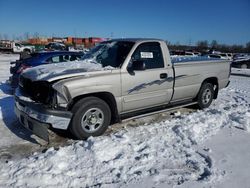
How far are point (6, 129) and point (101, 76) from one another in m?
2.28

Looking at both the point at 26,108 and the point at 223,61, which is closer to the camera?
the point at 26,108

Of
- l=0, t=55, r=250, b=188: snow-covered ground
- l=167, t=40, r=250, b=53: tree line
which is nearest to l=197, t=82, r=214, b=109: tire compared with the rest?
l=0, t=55, r=250, b=188: snow-covered ground

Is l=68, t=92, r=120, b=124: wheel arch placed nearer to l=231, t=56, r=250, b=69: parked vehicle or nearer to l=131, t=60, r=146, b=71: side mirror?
l=131, t=60, r=146, b=71: side mirror

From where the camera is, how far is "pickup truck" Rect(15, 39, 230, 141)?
14.8 ft

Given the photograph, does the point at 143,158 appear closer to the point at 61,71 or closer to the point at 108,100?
the point at 108,100

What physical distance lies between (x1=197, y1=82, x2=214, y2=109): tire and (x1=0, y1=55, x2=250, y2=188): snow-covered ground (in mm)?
1217

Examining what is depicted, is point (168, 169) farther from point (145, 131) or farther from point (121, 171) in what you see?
point (145, 131)

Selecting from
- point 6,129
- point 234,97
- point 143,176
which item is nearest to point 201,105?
point 234,97

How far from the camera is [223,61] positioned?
25.3 feet

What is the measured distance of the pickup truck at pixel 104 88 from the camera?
4496 mm

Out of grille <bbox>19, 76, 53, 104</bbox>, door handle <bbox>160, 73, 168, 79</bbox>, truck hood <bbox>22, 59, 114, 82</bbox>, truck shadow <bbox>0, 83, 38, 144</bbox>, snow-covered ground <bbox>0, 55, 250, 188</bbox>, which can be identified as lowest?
snow-covered ground <bbox>0, 55, 250, 188</bbox>

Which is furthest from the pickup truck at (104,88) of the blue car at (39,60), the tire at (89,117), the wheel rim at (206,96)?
the blue car at (39,60)

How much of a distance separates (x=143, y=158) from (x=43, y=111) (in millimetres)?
1766

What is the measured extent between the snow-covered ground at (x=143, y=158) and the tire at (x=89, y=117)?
18cm
